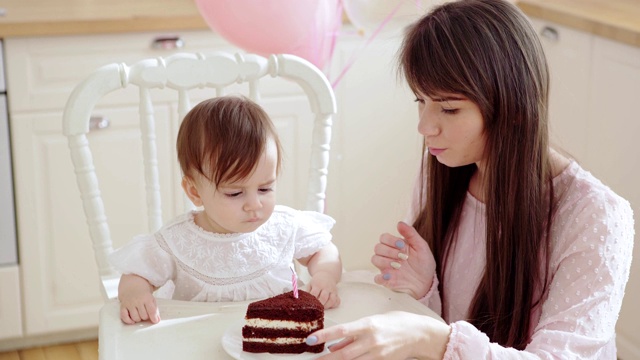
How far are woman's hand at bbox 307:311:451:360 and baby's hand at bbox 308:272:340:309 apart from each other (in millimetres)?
168

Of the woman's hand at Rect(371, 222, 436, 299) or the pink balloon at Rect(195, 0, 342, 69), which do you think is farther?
the pink balloon at Rect(195, 0, 342, 69)

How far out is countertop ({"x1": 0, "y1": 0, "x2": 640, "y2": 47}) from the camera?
264 cm

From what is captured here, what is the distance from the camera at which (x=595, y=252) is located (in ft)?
4.54

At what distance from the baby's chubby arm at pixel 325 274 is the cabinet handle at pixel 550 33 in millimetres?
1599

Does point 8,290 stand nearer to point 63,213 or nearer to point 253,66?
point 63,213

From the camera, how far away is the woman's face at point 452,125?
1.41 metres

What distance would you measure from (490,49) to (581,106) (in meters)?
1.52

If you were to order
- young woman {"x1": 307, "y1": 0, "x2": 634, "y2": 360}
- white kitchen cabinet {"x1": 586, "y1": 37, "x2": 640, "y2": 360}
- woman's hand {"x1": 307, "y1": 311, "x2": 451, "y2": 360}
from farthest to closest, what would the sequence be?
white kitchen cabinet {"x1": 586, "y1": 37, "x2": 640, "y2": 360}
young woman {"x1": 307, "y1": 0, "x2": 634, "y2": 360}
woman's hand {"x1": 307, "y1": 311, "x2": 451, "y2": 360}

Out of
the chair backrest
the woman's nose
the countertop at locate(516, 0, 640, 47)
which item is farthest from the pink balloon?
the countertop at locate(516, 0, 640, 47)

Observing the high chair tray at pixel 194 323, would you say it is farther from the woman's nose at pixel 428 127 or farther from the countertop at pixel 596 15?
the countertop at pixel 596 15

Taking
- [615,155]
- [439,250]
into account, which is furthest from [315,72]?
[615,155]

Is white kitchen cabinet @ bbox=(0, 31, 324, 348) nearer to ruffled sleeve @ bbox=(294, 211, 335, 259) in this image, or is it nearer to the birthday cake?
ruffled sleeve @ bbox=(294, 211, 335, 259)

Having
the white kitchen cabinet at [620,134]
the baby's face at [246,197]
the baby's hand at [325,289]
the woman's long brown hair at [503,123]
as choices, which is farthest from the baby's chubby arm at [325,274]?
the white kitchen cabinet at [620,134]

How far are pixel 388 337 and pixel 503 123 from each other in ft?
1.22
